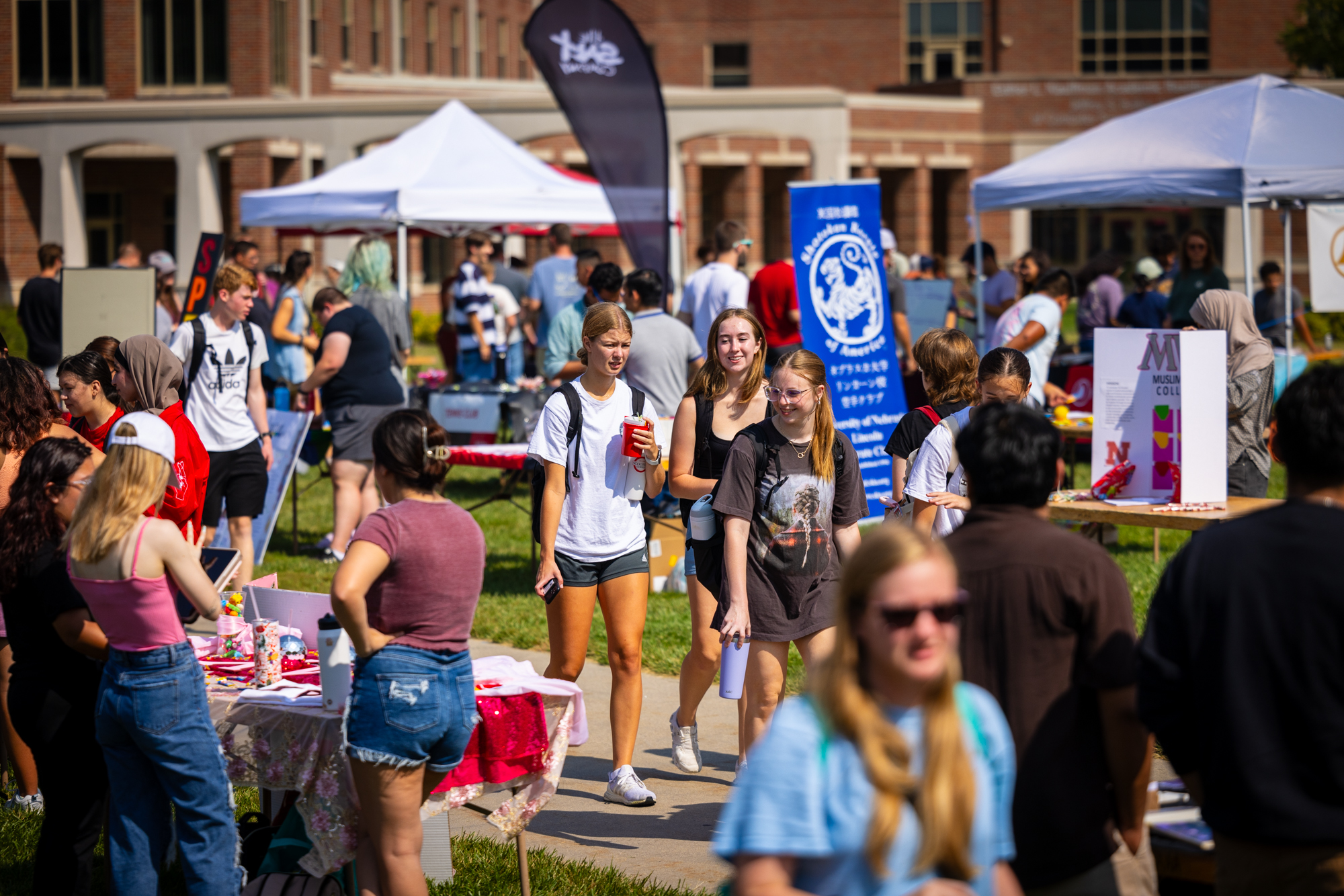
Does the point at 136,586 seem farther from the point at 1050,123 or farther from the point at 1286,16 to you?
the point at 1286,16

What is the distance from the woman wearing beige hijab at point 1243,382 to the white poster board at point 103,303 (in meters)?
6.65

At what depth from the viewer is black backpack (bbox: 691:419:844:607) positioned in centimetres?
497

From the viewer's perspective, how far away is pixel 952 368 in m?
5.59

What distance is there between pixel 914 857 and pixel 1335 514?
1.25 meters

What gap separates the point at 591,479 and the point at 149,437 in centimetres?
200

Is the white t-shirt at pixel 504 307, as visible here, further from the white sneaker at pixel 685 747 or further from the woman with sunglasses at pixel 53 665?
the woman with sunglasses at pixel 53 665

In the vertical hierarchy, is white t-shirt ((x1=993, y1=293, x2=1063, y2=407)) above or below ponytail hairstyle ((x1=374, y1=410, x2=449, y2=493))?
above

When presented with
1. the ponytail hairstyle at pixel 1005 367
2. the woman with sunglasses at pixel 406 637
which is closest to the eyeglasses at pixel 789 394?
the ponytail hairstyle at pixel 1005 367

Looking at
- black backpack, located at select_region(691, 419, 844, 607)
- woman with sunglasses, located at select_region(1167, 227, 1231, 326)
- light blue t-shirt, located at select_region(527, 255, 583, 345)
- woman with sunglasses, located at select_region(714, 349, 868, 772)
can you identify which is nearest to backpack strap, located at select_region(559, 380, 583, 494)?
black backpack, located at select_region(691, 419, 844, 607)

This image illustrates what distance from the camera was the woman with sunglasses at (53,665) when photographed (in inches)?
162

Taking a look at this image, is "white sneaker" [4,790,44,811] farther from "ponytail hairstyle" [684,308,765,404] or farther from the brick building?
the brick building

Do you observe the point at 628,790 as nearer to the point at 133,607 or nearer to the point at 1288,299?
the point at 133,607

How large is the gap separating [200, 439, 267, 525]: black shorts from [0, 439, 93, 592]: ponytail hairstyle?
4064 mm

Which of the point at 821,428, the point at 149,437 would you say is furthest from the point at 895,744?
the point at 821,428
